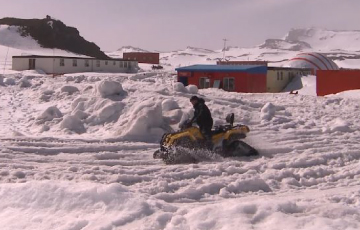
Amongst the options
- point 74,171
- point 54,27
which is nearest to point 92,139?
point 74,171

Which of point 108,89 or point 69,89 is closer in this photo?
point 108,89

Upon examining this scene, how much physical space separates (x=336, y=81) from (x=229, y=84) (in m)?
6.42

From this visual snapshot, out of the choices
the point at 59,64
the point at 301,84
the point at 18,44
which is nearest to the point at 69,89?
the point at 301,84

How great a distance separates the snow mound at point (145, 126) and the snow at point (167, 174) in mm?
28

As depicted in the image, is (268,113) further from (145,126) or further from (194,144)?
(194,144)

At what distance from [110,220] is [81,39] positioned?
81.3 metres

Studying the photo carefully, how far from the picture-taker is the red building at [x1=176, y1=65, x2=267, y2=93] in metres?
28.2

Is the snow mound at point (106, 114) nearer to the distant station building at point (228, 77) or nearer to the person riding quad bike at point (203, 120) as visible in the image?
the person riding quad bike at point (203, 120)

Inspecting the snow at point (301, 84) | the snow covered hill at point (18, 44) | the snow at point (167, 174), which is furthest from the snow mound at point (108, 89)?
the snow covered hill at point (18, 44)

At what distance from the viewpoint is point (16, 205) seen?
5.71m

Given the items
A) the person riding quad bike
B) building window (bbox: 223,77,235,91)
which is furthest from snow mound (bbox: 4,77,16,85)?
the person riding quad bike

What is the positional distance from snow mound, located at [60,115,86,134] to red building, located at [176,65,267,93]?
1631 centimetres

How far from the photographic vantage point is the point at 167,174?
7539 millimetres

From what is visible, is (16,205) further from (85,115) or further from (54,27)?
(54,27)
